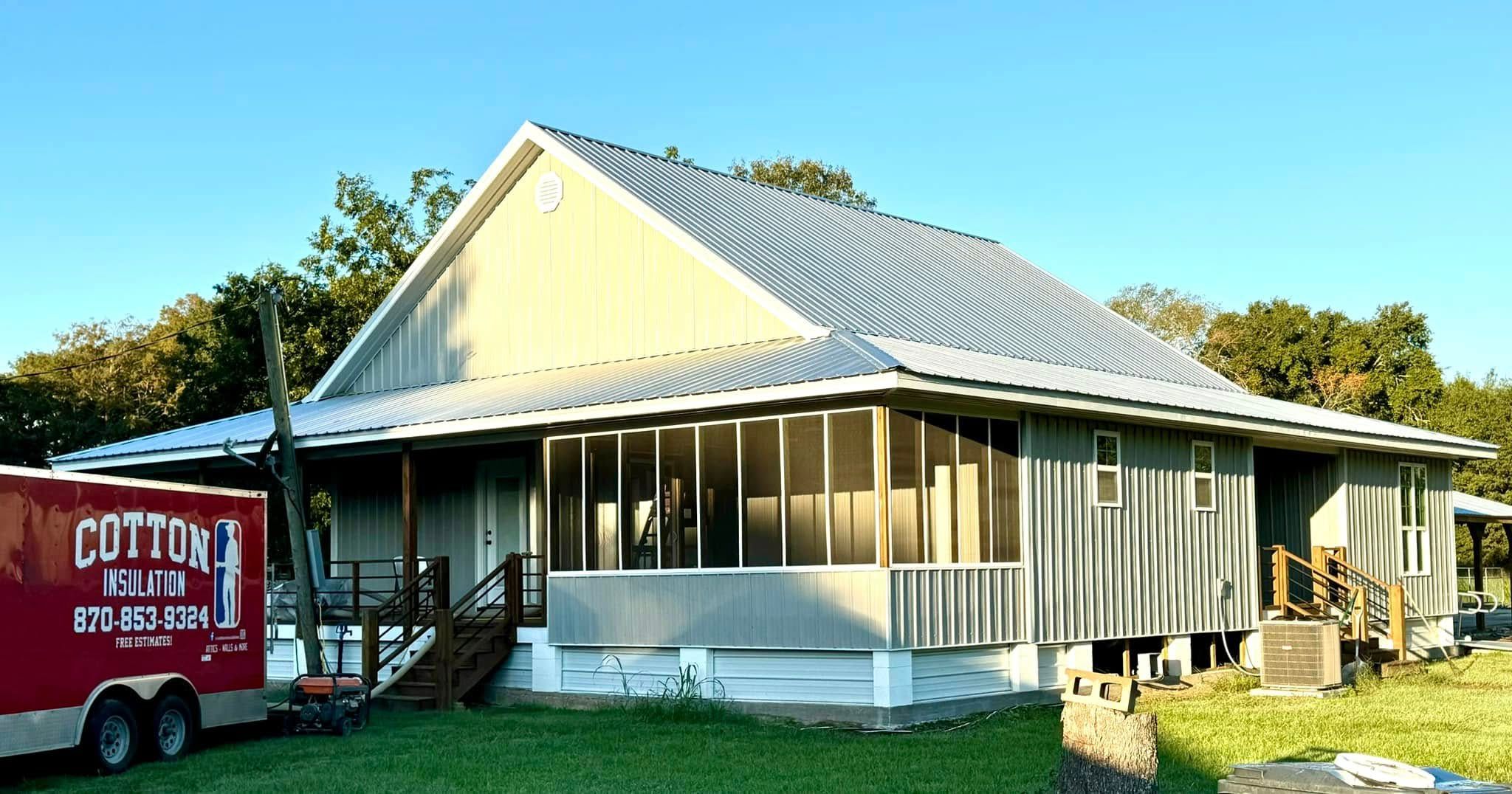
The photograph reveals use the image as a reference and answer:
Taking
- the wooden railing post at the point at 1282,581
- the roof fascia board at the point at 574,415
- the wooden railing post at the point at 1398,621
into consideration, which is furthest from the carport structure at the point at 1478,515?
the roof fascia board at the point at 574,415

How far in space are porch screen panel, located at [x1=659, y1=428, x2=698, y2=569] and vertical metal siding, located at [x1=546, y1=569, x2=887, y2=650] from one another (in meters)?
0.27

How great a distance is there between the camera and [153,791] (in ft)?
43.1

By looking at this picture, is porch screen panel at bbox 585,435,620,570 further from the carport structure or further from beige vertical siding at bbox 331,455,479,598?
the carport structure

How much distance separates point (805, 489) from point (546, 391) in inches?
190

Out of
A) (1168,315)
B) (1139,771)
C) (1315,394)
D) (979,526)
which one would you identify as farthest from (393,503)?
(1168,315)

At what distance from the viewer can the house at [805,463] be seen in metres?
17.4

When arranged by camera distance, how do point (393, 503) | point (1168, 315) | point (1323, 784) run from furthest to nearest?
point (1168, 315) < point (393, 503) < point (1323, 784)

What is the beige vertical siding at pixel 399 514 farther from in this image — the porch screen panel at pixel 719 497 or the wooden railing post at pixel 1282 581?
the wooden railing post at pixel 1282 581

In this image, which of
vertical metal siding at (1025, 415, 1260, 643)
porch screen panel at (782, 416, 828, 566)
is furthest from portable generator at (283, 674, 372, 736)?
vertical metal siding at (1025, 415, 1260, 643)

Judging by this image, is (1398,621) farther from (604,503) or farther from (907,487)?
(604,503)

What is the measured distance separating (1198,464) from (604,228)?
350 inches

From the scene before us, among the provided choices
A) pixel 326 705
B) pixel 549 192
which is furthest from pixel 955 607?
pixel 549 192

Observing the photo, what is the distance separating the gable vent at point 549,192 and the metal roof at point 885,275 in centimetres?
58

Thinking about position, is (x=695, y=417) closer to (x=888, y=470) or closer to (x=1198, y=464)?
(x=888, y=470)
